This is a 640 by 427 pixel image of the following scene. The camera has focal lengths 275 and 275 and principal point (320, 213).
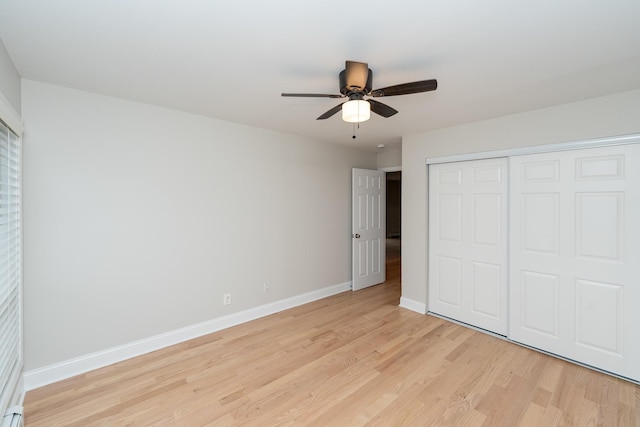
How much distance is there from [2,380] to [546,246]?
438 cm

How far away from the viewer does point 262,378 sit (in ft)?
7.68

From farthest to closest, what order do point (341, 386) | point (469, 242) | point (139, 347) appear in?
point (469, 242) < point (139, 347) < point (341, 386)

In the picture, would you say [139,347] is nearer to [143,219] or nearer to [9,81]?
[143,219]

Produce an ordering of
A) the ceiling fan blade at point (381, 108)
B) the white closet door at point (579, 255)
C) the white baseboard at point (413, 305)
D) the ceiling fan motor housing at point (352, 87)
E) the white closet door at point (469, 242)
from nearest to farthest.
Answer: the ceiling fan motor housing at point (352, 87), the ceiling fan blade at point (381, 108), the white closet door at point (579, 255), the white closet door at point (469, 242), the white baseboard at point (413, 305)

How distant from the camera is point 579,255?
2.58 m

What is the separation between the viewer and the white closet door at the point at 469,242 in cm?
309

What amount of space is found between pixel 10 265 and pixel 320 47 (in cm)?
260

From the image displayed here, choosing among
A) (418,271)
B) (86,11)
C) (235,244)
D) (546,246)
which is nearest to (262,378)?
(235,244)

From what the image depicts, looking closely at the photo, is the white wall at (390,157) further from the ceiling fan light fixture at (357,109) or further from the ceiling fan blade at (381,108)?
the ceiling fan light fixture at (357,109)

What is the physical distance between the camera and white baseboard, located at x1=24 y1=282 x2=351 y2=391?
2.24 m

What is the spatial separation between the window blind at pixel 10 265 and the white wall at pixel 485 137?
386cm

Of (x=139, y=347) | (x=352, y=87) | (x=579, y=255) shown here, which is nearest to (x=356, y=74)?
(x=352, y=87)

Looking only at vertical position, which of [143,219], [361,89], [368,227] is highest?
[361,89]

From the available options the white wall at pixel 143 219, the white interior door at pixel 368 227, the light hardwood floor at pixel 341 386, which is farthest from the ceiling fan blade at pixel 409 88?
the white interior door at pixel 368 227
